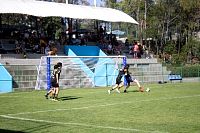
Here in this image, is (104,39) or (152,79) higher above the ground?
(104,39)

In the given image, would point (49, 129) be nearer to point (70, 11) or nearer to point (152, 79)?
point (152, 79)

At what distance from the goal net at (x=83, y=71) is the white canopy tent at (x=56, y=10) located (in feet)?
18.3

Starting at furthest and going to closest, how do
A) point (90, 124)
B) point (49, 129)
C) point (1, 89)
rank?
point (1, 89) → point (90, 124) → point (49, 129)

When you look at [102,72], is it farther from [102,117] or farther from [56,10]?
[102,117]

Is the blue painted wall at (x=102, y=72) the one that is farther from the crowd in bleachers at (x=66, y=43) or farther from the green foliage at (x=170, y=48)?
the green foliage at (x=170, y=48)

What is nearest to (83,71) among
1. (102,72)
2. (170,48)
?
(102,72)

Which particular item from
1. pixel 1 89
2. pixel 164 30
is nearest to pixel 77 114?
pixel 1 89

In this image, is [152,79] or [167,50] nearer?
[152,79]

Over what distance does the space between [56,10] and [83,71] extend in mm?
7983

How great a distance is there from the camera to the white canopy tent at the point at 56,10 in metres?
35.4

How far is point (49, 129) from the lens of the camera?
11266 millimetres

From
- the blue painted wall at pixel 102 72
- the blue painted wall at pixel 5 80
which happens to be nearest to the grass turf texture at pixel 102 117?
the blue painted wall at pixel 5 80

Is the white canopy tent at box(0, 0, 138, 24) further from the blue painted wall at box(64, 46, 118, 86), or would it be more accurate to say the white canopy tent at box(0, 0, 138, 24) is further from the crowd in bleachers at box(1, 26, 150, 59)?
the blue painted wall at box(64, 46, 118, 86)

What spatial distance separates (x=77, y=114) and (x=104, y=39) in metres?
30.2
